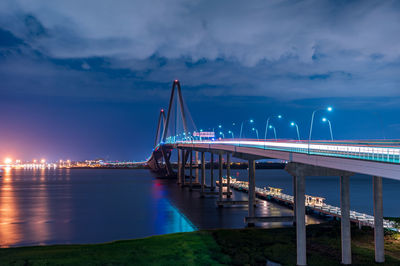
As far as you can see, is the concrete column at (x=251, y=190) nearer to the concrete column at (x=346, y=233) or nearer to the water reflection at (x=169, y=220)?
the water reflection at (x=169, y=220)

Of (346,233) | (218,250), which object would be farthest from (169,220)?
(346,233)

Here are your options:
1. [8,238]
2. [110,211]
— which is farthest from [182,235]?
[110,211]

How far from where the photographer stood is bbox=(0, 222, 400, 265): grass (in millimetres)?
25891

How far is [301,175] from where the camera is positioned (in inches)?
1024

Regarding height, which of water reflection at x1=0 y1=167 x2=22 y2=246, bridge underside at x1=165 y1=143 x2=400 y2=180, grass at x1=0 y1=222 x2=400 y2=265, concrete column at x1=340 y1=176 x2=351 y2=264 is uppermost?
bridge underside at x1=165 y1=143 x2=400 y2=180

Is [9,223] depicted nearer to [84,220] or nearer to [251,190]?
[84,220]

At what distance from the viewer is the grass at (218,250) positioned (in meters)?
25.9

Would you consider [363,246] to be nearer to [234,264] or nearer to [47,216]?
[234,264]

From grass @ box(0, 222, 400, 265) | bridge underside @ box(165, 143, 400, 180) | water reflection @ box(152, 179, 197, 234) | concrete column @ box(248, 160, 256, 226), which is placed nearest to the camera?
bridge underside @ box(165, 143, 400, 180)

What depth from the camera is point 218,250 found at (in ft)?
95.6

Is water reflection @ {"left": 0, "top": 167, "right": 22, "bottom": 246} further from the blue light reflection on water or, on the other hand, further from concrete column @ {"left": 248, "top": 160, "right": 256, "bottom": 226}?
concrete column @ {"left": 248, "top": 160, "right": 256, "bottom": 226}

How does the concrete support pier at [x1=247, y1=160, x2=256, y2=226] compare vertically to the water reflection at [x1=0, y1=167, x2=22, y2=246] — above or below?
above

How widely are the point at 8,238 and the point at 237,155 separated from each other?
27.0m

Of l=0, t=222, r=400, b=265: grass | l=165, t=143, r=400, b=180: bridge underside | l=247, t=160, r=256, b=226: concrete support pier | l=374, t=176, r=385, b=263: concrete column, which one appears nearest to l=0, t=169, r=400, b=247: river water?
l=247, t=160, r=256, b=226: concrete support pier
